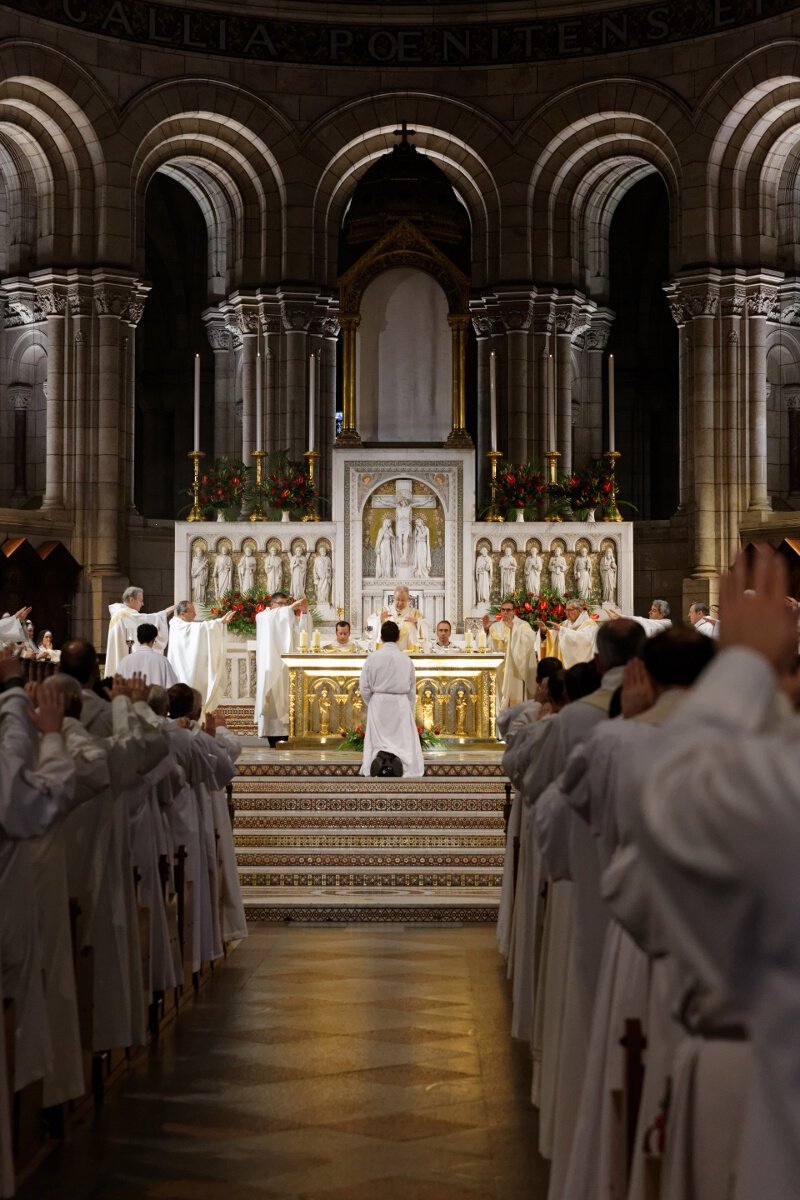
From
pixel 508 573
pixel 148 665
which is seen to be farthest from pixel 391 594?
pixel 148 665

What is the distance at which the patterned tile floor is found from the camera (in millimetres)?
5426

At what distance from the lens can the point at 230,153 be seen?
870 inches

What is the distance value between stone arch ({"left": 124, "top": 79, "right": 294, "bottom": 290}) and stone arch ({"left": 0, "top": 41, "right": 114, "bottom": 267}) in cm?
48

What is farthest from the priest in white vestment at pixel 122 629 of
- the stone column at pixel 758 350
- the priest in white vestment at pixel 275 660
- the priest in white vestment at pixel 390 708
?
the stone column at pixel 758 350

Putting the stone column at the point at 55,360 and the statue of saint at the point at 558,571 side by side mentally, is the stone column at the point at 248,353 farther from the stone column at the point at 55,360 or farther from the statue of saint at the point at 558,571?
the statue of saint at the point at 558,571

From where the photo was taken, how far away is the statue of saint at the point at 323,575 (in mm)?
18016

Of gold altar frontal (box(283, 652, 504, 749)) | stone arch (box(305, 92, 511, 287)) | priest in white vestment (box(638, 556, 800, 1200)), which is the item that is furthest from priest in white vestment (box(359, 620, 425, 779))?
priest in white vestment (box(638, 556, 800, 1200))

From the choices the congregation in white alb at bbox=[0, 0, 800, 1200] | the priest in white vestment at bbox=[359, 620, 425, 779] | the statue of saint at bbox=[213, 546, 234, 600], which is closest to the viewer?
the congregation in white alb at bbox=[0, 0, 800, 1200]

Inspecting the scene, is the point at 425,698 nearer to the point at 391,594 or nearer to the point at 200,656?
the point at 391,594

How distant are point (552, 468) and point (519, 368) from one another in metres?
2.51

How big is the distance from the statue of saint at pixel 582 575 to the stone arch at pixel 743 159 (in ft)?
17.8

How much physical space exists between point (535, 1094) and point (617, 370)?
2211 cm

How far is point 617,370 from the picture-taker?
27.4 metres

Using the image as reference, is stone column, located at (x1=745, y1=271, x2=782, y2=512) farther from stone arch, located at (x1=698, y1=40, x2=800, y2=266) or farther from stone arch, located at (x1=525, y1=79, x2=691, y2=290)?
stone arch, located at (x1=525, y1=79, x2=691, y2=290)
